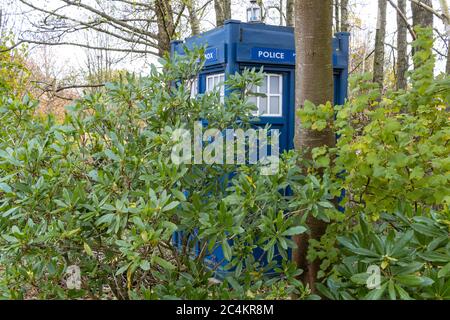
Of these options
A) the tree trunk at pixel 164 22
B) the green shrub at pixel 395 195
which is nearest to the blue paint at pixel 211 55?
the green shrub at pixel 395 195

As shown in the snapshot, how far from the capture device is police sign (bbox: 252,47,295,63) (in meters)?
4.40

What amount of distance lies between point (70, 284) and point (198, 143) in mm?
896

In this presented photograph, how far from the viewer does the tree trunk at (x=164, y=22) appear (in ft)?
24.1

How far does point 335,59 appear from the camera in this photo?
478 centimetres

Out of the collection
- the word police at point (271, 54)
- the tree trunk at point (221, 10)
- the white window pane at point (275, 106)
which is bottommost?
the white window pane at point (275, 106)

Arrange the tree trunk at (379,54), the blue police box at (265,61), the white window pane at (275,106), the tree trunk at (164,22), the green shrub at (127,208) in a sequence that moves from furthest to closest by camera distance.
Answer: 1. the tree trunk at (379,54)
2. the tree trunk at (164,22)
3. the white window pane at (275,106)
4. the blue police box at (265,61)
5. the green shrub at (127,208)

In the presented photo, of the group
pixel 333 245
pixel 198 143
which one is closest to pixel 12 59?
pixel 198 143

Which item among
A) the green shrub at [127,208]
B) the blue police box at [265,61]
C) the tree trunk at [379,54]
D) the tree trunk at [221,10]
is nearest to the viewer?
the green shrub at [127,208]

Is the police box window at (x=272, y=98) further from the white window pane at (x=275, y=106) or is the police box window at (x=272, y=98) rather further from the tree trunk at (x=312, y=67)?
the tree trunk at (x=312, y=67)

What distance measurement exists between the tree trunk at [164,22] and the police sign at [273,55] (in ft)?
9.40
